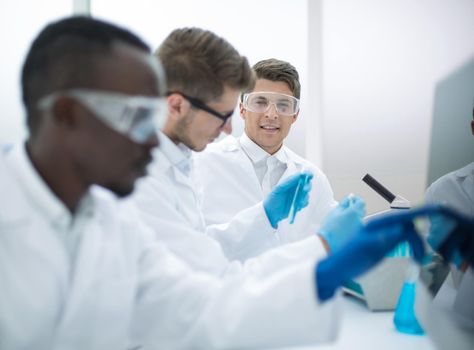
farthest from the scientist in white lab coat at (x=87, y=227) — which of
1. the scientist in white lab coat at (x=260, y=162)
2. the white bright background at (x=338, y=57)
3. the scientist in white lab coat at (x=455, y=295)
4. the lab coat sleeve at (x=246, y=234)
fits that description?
the white bright background at (x=338, y=57)

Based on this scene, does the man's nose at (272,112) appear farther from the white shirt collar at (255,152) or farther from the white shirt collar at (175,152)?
the white shirt collar at (175,152)

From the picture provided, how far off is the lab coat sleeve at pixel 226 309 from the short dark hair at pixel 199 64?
21.6 inches

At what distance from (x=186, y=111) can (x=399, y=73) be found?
5.95 ft

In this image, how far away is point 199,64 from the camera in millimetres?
1361

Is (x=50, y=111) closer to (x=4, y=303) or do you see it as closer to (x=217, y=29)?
(x=4, y=303)

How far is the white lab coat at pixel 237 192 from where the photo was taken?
6.97ft

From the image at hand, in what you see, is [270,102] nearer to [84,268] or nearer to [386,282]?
[386,282]

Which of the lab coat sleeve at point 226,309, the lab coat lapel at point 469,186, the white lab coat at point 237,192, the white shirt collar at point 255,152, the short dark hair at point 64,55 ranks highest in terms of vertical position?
the short dark hair at point 64,55

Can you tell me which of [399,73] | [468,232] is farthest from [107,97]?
[399,73]

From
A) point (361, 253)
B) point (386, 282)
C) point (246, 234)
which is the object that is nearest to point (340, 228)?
point (386, 282)

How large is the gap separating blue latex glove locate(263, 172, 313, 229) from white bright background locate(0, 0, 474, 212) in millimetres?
856

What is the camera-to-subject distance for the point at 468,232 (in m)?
0.78

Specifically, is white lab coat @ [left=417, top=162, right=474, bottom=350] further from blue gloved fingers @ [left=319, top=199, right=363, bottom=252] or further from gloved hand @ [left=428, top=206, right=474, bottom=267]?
blue gloved fingers @ [left=319, top=199, right=363, bottom=252]

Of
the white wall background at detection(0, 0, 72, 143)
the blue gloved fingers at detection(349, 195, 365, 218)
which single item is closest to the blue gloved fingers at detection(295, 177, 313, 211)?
the blue gloved fingers at detection(349, 195, 365, 218)
